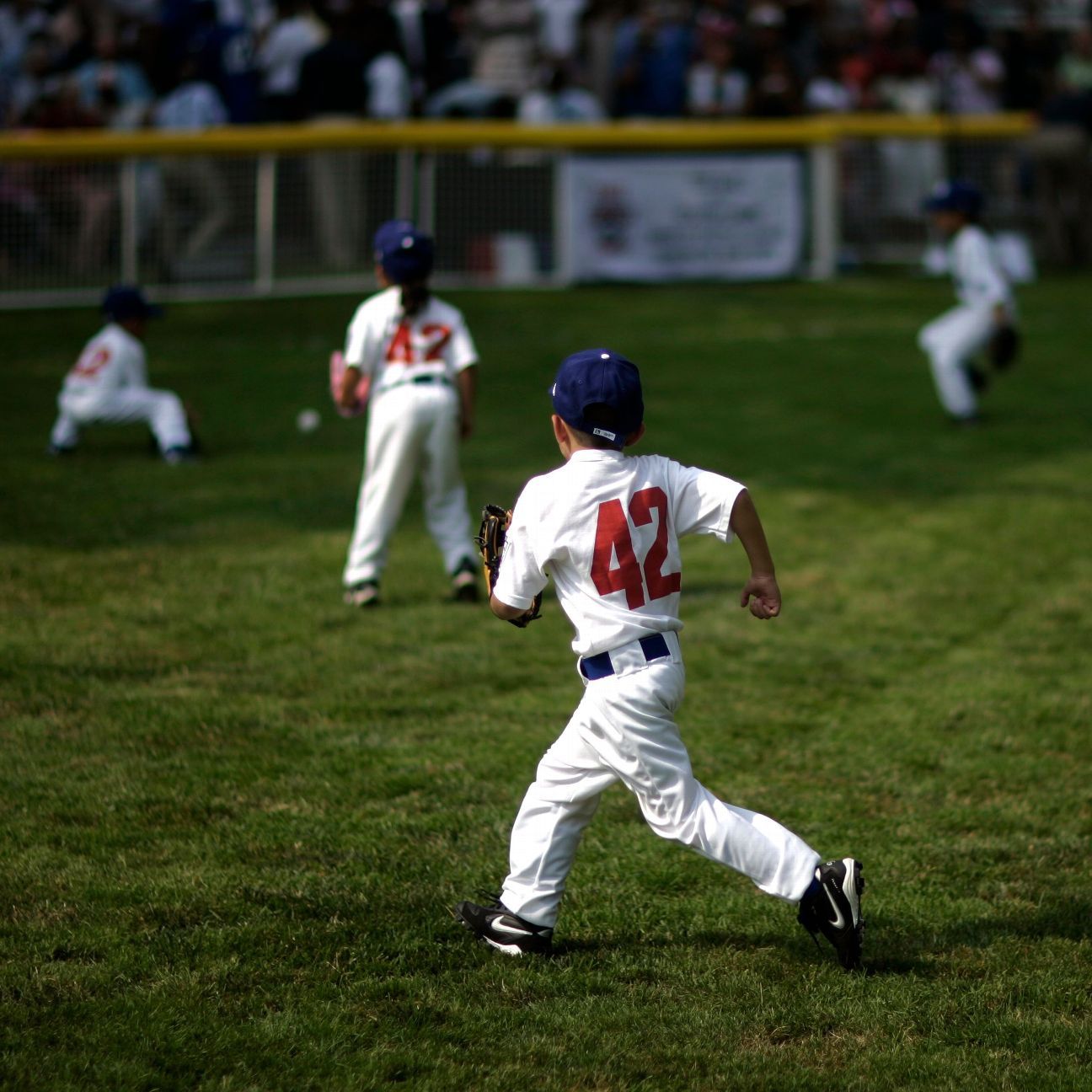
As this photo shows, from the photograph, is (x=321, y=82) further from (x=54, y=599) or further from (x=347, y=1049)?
(x=347, y=1049)

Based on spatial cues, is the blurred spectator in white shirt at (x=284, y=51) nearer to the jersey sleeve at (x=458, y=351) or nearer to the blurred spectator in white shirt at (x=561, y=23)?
the blurred spectator in white shirt at (x=561, y=23)

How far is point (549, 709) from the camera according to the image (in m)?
6.01

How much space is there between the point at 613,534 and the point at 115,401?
7.23 meters

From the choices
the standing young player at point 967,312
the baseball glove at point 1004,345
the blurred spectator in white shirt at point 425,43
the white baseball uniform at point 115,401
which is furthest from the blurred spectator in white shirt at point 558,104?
the white baseball uniform at point 115,401

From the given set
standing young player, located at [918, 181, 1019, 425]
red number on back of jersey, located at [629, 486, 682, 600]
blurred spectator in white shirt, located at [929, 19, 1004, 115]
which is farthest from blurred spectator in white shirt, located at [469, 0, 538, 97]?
red number on back of jersey, located at [629, 486, 682, 600]

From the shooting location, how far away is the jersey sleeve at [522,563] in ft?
13.1

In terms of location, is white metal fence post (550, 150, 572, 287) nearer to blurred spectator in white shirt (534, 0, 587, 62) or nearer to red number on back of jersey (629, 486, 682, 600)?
blurred spectator in white shirt (534, 0, 587, 62)

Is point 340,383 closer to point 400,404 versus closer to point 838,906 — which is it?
point 400,404

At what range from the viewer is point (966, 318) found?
1179cm

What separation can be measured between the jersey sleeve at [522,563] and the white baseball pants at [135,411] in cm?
673

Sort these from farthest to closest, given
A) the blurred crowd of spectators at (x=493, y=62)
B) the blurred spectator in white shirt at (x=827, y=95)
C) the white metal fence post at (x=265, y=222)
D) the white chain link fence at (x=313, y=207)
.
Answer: the blurred spectator in white shirt at (x=827, y=95), the blurred crowd of spectators at (x=493, y=62), the white metal fence post at (x=265, y=222), the white chain link fence at (x=313, y=207)

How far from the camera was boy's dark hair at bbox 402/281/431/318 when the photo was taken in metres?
7.20

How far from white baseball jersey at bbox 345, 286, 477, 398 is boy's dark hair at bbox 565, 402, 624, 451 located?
3.34 meters

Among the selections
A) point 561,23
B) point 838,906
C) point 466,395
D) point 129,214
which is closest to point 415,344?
point 466,395
